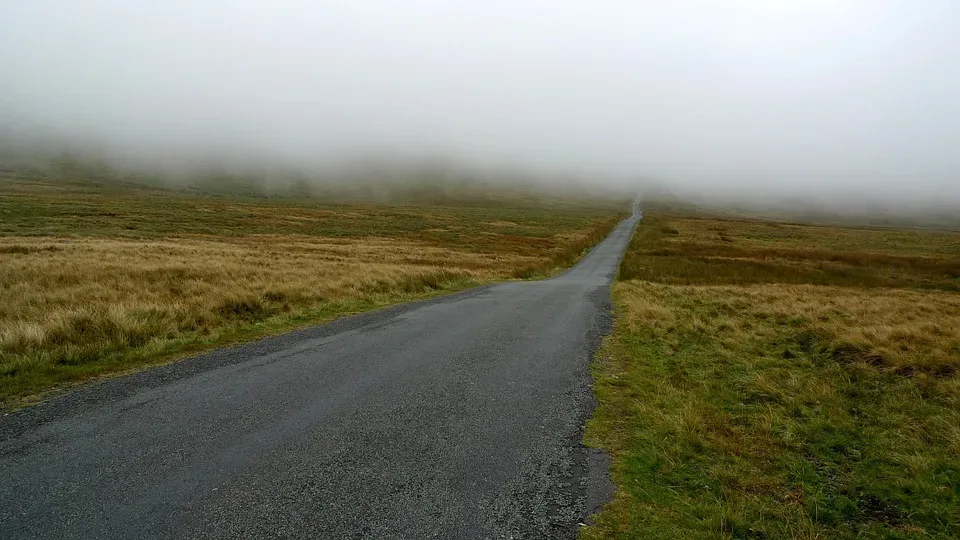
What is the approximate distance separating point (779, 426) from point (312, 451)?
6928 millimetres

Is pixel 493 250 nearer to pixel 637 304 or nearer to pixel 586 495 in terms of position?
pixel 637 304

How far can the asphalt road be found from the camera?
4.68 metres

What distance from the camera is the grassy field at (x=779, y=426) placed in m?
4.98

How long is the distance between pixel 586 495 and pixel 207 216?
272 feet

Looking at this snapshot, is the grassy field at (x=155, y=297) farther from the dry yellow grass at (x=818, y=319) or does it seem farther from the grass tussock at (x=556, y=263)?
the dry yellow grass at (x=818, y=319)

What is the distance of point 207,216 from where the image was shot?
74875 millimetres

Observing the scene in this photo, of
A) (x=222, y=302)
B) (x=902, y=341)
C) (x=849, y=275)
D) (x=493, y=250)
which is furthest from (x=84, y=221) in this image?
(x=849, y=275)

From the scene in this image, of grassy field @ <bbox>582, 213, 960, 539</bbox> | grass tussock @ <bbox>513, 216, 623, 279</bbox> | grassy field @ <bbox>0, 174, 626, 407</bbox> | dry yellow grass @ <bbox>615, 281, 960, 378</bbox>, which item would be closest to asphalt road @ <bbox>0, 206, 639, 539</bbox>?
grassy field @ <bbox>582, 213, 960, 539</bbox>

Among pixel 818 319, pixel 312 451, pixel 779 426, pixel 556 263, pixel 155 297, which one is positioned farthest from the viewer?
pixel 556 263

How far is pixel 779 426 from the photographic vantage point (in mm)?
7414

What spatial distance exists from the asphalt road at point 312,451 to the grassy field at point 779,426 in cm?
68

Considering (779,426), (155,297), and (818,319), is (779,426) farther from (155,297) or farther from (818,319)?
(155,297)

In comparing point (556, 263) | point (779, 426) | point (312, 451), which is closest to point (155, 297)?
point (312, 451)

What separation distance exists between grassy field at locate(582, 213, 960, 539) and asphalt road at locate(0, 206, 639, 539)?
26.7 inches
